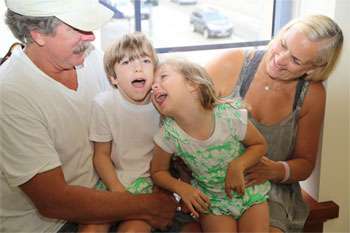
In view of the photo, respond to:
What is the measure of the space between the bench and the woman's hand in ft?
1.28

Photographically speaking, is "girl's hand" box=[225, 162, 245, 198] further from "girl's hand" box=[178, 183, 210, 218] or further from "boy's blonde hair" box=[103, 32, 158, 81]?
"boy's blonde hair" box=[103, 32, 158, 81]

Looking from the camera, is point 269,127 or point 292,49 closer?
point 292,49

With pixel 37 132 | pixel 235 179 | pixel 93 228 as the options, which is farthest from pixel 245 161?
pixel 37 132

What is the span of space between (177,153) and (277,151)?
43 cm

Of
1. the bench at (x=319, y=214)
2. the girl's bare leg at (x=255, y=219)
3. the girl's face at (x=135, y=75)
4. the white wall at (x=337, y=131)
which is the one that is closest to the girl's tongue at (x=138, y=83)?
the girl's face at (x=135, y=75)

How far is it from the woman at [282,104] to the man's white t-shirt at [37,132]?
19.9 inches

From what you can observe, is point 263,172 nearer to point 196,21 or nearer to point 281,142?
point 281,142

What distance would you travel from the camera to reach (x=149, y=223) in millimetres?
1521

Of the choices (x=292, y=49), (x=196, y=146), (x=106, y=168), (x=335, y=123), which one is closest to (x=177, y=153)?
(x=196, y=146)

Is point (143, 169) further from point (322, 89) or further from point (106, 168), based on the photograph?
point (322, 89)

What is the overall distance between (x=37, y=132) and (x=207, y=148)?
0.52 metres

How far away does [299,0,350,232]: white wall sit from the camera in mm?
1784

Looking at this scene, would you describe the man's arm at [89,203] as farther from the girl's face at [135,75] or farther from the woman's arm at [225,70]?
the woman's arm at [225,70]

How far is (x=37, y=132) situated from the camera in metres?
1.33
